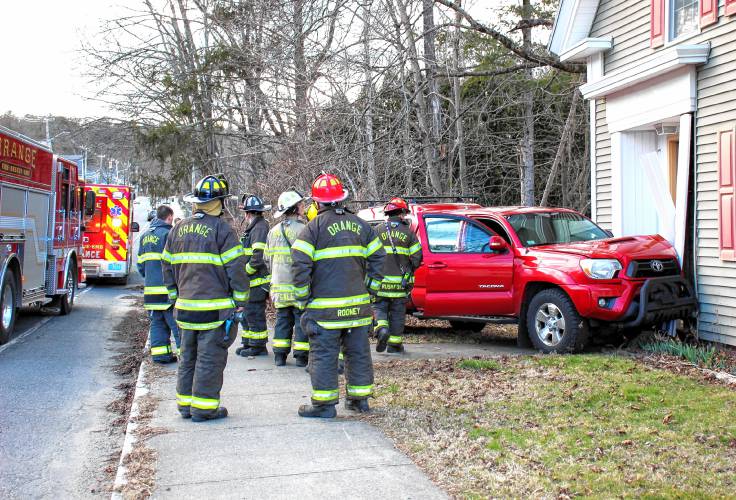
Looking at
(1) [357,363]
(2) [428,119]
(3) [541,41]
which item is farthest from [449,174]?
(1) [357,363]

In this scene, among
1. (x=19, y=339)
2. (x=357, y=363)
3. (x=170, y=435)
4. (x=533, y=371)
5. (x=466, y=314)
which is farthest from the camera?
(x=19, y=339)

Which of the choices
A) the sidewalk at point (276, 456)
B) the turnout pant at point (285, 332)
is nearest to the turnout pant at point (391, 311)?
the turnout pant at point (285, 332)

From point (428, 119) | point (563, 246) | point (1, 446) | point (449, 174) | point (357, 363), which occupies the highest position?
point (428, 119)

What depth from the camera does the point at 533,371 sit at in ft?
24.7

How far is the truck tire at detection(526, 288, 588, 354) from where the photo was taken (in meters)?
8.55

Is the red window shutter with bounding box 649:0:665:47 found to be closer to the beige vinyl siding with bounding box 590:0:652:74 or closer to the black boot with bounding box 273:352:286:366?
the beige vinyl siding with bounding box 590:0:652:74

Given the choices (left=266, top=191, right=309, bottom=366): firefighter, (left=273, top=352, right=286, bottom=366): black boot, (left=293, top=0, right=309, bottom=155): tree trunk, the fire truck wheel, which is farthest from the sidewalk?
(left=293, top=0, right=309, bottom=155): tree trunk

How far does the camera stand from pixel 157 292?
28.3 ft

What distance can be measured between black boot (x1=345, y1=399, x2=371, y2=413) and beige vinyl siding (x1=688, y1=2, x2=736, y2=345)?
520 centimetres

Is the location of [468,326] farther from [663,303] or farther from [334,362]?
[334,362]

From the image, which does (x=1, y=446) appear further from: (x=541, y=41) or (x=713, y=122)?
(x=541, y=41)

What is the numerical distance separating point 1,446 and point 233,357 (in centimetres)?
341

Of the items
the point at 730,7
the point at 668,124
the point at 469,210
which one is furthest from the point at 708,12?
the point at 469,210

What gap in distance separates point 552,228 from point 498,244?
0.97m
